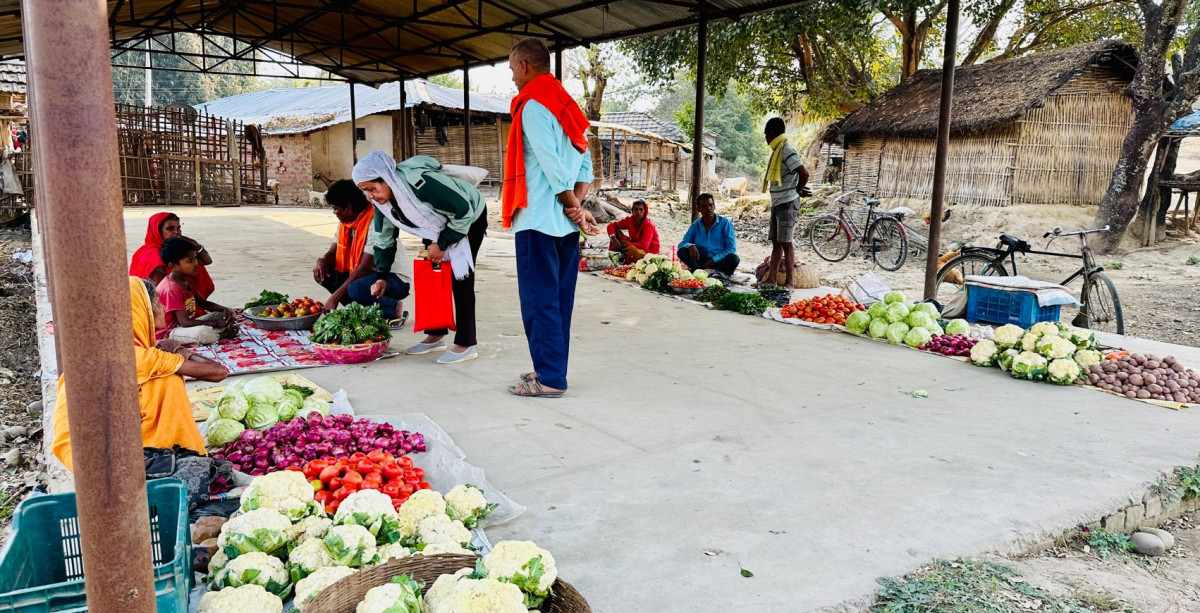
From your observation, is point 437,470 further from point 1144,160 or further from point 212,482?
point 1144,160

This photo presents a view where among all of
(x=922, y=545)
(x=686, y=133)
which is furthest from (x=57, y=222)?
(x=686, y=133)

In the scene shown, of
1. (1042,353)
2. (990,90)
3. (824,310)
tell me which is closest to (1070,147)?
(990,90)

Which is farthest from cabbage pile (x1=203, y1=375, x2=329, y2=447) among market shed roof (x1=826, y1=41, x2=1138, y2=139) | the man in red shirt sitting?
market shed roof (x1=826, y1=41, x2=1138, y2=139)

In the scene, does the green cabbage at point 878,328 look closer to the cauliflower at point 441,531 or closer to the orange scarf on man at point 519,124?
the orange scarf on man at point 519,124

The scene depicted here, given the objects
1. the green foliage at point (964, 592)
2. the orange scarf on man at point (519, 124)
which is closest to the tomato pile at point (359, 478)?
the green foliage at point (964, 592)

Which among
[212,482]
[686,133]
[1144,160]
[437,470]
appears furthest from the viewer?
[686,133]

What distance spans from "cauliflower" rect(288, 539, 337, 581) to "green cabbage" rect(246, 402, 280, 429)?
1344 millimetres

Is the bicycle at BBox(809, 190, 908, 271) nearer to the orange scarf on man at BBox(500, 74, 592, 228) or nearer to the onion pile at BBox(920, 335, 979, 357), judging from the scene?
the onion pile at BBox(920, 335, 979, 357)

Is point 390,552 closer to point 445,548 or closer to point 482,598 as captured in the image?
point 445,548

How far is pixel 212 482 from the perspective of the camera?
8.91 ft

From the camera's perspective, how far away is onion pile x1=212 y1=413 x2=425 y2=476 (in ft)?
9.66

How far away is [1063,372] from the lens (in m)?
4.58

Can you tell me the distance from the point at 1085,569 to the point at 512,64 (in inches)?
130

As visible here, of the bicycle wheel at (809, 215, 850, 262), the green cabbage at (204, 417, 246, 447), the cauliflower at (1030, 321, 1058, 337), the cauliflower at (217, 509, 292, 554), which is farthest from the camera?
the bicycle wheel at (809, 215, 850, 262)
